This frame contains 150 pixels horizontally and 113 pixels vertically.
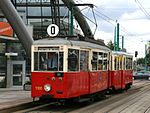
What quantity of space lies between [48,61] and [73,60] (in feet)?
3.75

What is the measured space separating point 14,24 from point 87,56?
22.9ft

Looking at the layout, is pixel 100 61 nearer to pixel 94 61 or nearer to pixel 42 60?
pixel 94 61

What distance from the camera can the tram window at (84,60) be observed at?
20.5 metres

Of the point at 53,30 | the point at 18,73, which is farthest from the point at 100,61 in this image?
the point at 18,73

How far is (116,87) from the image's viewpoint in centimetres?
2983

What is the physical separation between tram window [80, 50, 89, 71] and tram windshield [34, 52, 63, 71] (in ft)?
5.73

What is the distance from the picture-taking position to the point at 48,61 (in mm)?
19141

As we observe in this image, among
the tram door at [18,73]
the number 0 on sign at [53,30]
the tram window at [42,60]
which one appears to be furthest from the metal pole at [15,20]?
the tram door at [18,73]

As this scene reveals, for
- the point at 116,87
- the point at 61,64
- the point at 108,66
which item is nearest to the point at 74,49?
the point at 61,64

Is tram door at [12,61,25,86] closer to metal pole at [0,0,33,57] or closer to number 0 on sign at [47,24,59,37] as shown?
metal pole at [0,0,33,57]

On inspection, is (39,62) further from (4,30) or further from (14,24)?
(4,30)

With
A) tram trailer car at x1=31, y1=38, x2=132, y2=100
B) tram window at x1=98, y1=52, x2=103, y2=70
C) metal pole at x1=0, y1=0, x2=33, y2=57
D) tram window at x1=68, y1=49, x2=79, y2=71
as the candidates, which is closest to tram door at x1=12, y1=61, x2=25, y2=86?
metal pole at x1=0, y1=0, x2=33, y2=57

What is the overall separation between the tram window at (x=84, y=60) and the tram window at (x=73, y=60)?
1.80ft

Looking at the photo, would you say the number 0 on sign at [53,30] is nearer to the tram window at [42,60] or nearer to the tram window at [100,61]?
the tram window at [42,60]
